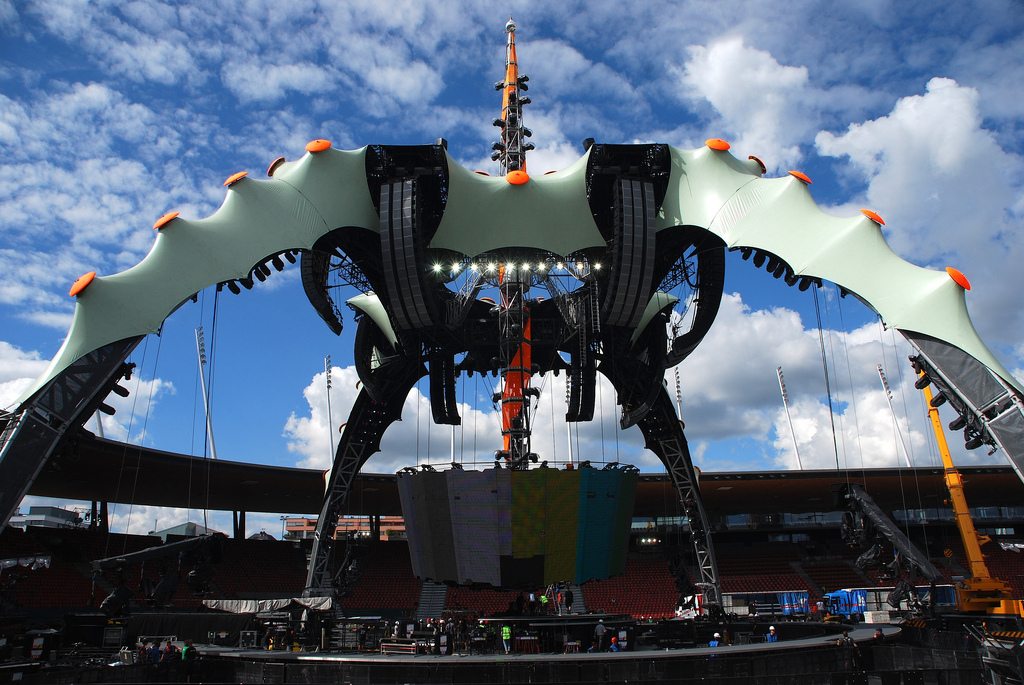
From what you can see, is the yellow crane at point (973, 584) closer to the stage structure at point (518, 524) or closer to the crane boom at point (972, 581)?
the crane boom at point (972, 581)

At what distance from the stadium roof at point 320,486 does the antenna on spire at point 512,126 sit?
25010 mm

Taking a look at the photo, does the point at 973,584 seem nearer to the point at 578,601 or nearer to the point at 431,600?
the point at 578,601

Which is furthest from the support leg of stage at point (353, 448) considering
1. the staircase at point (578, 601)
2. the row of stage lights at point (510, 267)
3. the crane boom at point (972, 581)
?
the crane boom at point (972, 581)

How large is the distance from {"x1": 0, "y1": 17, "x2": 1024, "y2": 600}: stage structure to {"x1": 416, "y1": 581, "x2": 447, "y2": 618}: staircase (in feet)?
41.3

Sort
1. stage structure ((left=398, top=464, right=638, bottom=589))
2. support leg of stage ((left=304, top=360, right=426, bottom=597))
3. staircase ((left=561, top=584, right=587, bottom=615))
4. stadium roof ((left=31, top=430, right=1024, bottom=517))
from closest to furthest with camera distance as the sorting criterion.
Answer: stage structure ((left=398, top=464, right=638, bottom=589)), support leg of stage ((left=304, top=360, right=426, bottom=597)), stadium roof ((left=31, top=430, right=1024, bottom=517)), staircase ((left=561, top=584, right=587, bottom=615))

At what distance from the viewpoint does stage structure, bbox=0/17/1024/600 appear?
72.6ft

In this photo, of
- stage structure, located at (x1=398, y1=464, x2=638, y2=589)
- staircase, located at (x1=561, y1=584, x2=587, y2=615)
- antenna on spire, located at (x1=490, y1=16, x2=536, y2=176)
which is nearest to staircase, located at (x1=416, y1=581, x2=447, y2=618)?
staircase, located at (x1=561, y1=584, x2=587, y2=615)

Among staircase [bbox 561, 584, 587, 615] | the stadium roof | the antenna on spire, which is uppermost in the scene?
the antenna on spire

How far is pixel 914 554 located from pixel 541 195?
831 inches

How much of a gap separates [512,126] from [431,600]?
3367cm

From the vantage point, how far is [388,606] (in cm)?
5172

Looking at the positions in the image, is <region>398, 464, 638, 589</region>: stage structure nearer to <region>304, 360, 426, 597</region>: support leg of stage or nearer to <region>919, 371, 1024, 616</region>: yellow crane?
<region>304, 360, 426, 597</region>: support leg of stage

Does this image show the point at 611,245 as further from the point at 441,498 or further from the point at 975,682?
the point at 975,682

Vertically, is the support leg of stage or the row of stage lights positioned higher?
the row of stage lights
